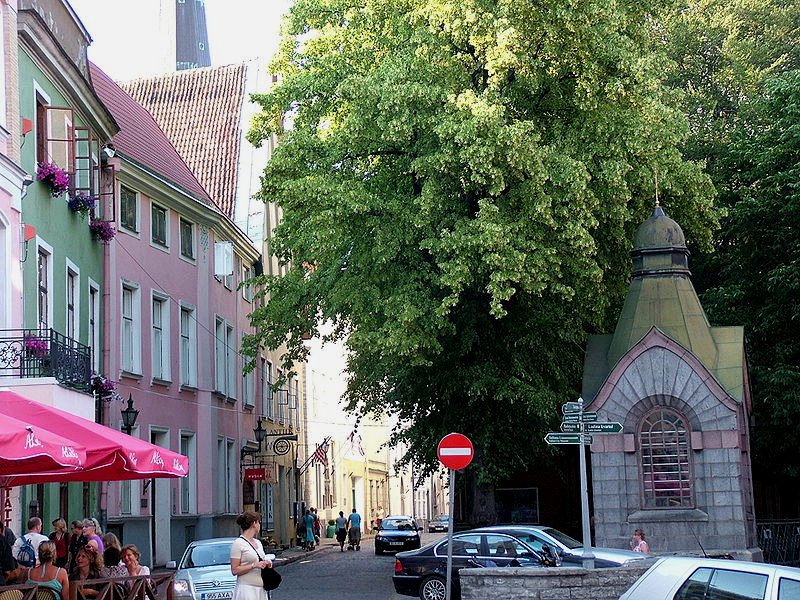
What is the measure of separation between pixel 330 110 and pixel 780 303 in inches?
509

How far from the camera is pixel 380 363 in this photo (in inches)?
1093

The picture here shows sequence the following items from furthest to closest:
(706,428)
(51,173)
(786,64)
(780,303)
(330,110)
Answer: (786,64)
(780,303)
(330,110)
(706,428)
(51,173)

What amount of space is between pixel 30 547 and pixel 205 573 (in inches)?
175

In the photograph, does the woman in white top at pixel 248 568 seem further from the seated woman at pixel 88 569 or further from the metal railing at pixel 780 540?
the metal railing at pixel 780 540

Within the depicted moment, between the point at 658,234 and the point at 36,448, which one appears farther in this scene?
the point at 658,234

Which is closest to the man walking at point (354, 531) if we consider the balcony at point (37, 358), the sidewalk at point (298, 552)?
the sidewalk at point (298, 552)

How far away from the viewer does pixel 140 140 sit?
37.0m

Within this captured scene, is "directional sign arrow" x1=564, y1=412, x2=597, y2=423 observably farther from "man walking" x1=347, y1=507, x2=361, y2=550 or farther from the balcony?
"man walking" x1=347, y1=507, x2=361, y2=550

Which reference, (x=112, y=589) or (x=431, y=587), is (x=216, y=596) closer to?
(x=431, y=587)

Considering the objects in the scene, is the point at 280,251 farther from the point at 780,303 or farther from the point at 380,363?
the point at 780,303

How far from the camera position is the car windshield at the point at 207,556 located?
853 inches

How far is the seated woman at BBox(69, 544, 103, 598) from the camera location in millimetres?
14039

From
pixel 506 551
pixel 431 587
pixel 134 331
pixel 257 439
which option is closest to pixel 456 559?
pixel 431 587

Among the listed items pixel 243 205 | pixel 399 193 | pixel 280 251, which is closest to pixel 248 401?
pixel 243 205
